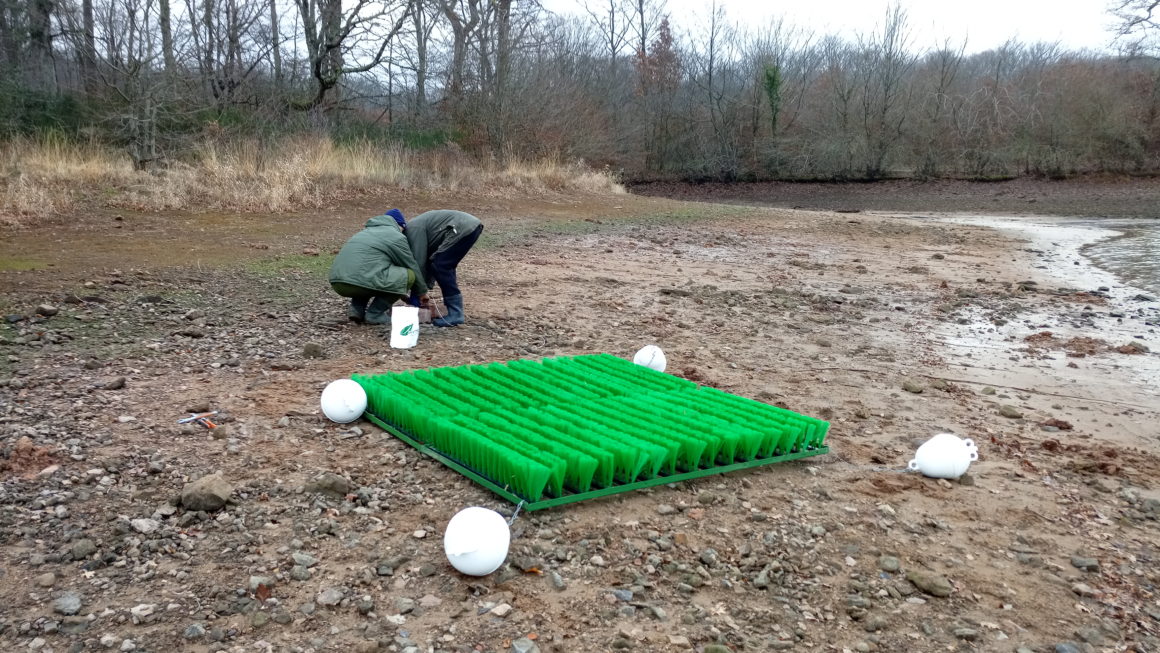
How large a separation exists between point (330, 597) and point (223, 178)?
12194 mm

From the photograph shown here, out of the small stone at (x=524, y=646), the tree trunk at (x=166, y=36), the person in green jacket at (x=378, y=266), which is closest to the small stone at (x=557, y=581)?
the small stone at (x=524, y=646)

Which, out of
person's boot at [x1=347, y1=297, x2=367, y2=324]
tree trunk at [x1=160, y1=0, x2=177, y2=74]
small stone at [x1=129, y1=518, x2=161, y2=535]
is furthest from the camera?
tree trunk at [x1=160, y1=0, x2=177, y2=74]

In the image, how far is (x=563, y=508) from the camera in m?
3.64

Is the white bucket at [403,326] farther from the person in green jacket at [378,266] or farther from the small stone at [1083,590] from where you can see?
the small stone at [1083,590]

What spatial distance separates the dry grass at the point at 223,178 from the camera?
39.4 ft

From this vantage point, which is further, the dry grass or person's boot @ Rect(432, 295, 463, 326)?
the dry grass

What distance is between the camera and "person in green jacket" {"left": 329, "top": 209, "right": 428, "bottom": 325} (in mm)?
6285

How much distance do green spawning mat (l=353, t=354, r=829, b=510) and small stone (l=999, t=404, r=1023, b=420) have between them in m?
1.63

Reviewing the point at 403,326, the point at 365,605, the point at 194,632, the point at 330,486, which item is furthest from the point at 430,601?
the point at 403,326

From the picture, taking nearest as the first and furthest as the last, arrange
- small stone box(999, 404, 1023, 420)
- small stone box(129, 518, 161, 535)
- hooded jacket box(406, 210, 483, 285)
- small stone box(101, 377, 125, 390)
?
1. small stone box(129, 518, 161, 535)
2. small stone box(101, 377, 125, 390)
3. small stone box(999, 404, 1023, 420)
4. hooded jacket box(406, 210, 483, 285)

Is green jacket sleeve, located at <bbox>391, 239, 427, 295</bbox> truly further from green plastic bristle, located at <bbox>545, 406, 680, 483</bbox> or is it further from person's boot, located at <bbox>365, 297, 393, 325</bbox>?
green plastic bristle, located at <bbox>545, 406, 680, 483</bbox>

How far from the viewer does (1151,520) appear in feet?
12.6

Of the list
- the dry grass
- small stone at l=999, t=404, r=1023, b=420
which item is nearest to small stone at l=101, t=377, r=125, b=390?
small stone at l=999, t=404, r=1023, b=420

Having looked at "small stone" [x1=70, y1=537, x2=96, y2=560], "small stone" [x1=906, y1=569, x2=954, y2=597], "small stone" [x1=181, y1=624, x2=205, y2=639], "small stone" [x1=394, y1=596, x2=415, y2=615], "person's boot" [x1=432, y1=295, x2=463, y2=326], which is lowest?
"small stone" [x1=906, y1=569, x2=954, y2=597]
